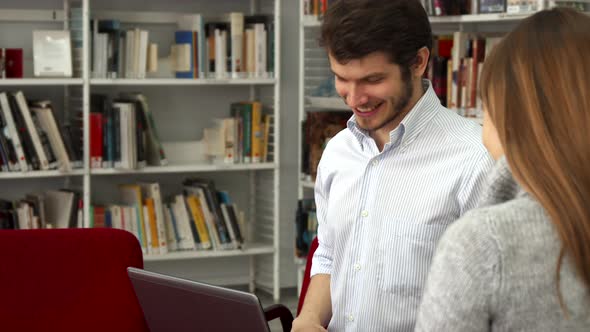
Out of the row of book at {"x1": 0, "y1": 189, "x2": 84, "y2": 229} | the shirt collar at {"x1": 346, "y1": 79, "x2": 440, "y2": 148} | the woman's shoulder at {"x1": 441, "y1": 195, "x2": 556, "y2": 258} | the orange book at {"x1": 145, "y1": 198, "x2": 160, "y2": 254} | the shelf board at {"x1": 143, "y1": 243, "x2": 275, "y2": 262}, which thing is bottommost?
the shelf board at {"x1": 143, "y1": 243, "x2": 275, "y2": 262}

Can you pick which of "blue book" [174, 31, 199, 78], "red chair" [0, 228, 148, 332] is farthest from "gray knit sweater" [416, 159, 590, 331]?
"blue book" [174, 31, 199, 78]

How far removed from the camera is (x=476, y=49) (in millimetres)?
3590

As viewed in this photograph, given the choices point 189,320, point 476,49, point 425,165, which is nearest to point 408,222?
point 425,165

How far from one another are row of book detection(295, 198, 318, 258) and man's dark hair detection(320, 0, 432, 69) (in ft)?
8.90

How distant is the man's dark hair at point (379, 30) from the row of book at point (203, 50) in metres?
2.85

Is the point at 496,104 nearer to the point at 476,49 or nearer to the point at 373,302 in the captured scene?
the point at 373,302

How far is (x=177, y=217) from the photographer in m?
4.69

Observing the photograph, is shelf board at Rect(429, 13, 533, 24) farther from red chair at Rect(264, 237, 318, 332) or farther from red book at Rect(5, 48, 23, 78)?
red book at Rect(5, 48, 23, 78)

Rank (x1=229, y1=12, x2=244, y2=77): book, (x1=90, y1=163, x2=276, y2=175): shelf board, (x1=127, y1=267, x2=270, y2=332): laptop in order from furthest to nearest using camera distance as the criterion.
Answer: (x1=229, y1=12, x2=244, y2=77): book < (x1=90, y1=163, x2=276, y2=175): shelf board < (x1=127, y1=267, x2=270, y2=332): laptop

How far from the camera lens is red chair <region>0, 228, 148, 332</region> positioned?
2332 mm

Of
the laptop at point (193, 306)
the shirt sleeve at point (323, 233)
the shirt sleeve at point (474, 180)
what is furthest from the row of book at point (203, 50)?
the shirt sleeve at point (474, 180)

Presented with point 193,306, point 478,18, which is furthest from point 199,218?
point 193,306

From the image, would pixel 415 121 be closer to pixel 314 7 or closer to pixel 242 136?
pixel 314 7

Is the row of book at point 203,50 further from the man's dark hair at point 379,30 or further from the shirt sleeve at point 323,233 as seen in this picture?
the man's dark hair at point 379,30
